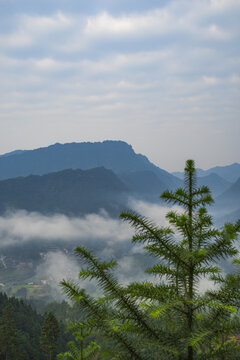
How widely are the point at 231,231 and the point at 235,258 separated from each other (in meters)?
1.23

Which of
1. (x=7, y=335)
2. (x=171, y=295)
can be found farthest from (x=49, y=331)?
(x=171, y=295)

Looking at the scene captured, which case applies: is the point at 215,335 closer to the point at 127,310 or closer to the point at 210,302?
the point at 210,302

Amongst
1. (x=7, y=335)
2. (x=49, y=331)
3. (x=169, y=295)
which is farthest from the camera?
(x=7, y=335)

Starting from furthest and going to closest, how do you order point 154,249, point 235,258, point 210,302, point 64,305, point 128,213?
point 64,305 → point 235,258 → point 154,249 → point 128,213 → point 210,302

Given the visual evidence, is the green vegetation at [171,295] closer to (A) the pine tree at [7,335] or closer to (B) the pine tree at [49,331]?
(B) the pine tree at [49,331]

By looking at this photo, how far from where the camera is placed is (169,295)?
14.7 ft

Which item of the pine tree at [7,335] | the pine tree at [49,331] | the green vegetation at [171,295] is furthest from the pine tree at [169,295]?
the pine tree at [7,335]

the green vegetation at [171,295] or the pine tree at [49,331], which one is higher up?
the green vegetation at [171,295]

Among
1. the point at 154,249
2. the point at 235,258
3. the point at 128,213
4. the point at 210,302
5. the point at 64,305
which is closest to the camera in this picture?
the point at 210,302

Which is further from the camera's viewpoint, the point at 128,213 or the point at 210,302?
the point at 128,213

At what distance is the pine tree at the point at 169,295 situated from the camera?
4.37m

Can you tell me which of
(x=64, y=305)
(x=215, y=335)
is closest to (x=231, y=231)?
(x=215, y=335)

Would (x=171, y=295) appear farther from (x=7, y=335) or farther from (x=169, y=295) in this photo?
(x=7, y=335)

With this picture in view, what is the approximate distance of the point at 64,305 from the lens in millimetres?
159750
